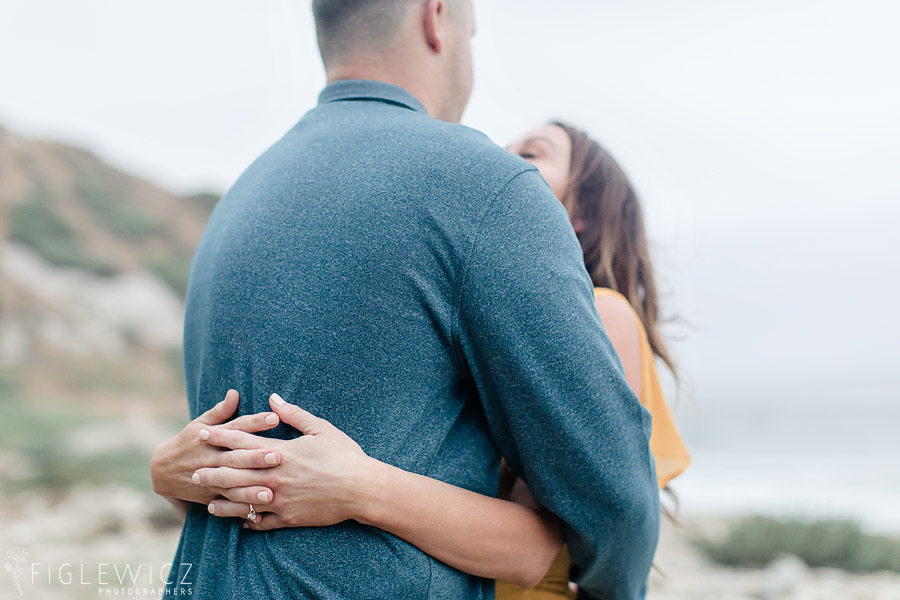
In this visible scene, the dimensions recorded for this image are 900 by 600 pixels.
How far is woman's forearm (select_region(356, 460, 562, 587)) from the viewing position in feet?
3.73

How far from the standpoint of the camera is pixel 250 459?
1129 millimetres

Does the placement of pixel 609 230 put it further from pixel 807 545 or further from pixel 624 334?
pixel 807 545

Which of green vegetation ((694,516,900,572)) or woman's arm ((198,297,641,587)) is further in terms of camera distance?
green vegetation ((694,516,900,572))

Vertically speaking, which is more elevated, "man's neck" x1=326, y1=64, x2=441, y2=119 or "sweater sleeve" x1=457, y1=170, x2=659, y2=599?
"man's neck" x1=326, y1=64, x2=441, y2=119

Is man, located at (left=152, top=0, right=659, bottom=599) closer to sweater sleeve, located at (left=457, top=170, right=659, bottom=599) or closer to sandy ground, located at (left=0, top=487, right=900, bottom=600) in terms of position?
sweater sleeve, located at (left=457, top=170, right=659, bottom=599)

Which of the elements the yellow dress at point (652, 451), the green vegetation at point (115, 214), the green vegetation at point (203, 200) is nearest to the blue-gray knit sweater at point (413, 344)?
the yellow dress at point (652, 451)

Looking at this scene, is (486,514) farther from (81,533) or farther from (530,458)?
(81,533)

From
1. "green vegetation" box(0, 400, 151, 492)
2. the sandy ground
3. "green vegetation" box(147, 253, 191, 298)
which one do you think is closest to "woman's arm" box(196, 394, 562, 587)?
the sandy ground

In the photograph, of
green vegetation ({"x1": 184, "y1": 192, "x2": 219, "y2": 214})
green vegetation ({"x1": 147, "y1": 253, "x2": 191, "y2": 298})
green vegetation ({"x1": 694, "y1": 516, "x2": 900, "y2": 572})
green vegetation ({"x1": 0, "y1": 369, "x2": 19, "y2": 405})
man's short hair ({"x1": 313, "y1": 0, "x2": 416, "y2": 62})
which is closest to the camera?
man's short hair ({"x1": 313, "y1": 0, "x2": 416, "y2": 62})

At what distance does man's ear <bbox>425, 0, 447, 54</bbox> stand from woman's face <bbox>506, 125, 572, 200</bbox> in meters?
0.81

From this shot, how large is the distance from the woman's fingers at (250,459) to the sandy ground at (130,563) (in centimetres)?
475

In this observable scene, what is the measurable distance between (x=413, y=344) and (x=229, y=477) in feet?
1.24

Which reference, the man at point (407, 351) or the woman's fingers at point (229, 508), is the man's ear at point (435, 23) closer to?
the man at point (407, 351)

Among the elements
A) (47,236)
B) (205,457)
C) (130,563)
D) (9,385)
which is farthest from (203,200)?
(205,457)
